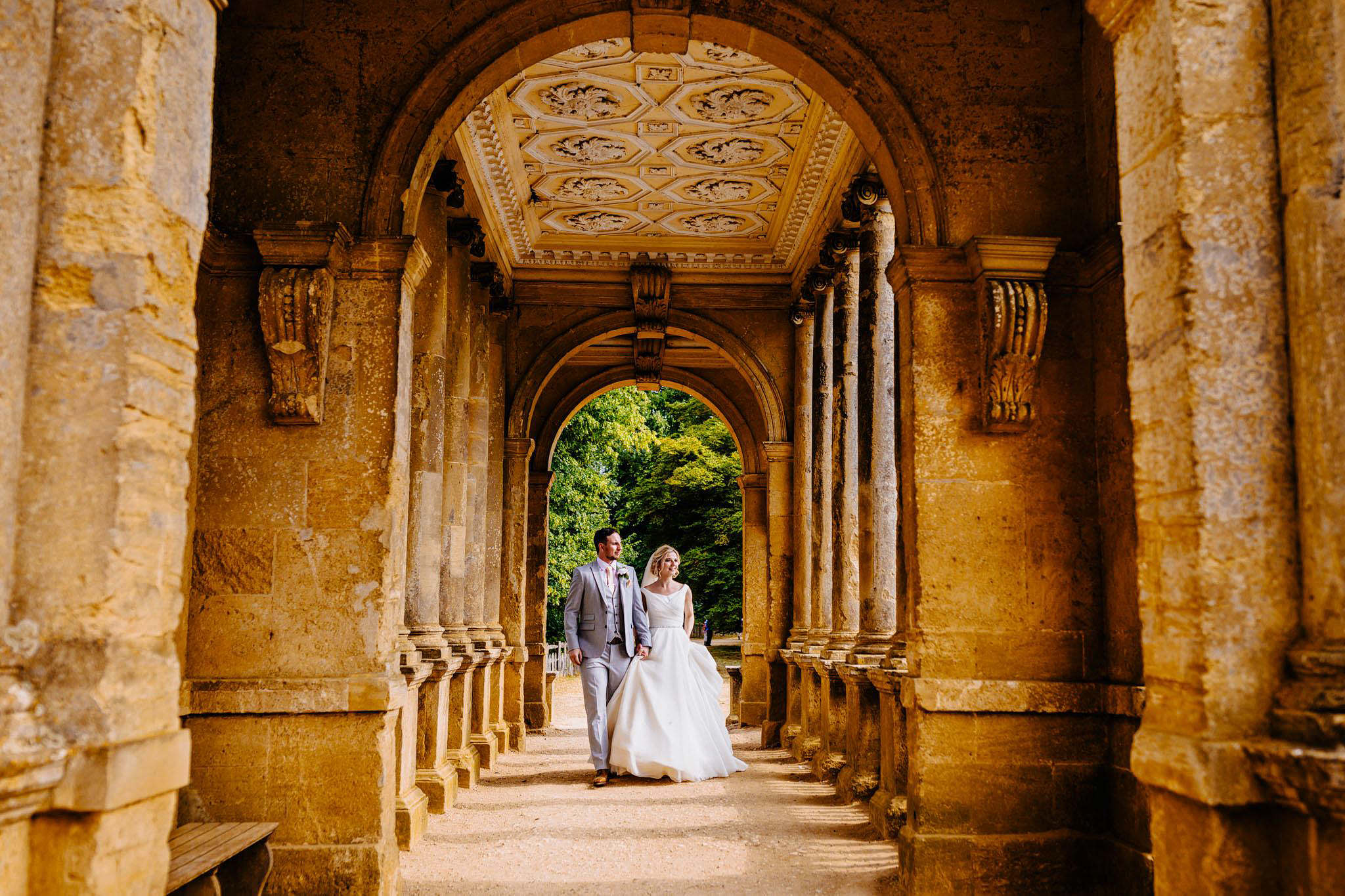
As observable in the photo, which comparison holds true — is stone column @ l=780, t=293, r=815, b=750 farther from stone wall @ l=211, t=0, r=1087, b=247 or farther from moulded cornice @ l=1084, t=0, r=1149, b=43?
moulded cornice @ l=1084, t=0, r=1149, b=43

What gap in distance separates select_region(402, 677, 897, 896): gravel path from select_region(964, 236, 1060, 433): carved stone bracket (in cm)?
248

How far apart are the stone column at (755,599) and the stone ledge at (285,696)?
8794mm

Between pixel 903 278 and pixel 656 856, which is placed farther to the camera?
pixel 656 856

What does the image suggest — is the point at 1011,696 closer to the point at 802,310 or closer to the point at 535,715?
the point at 802,310

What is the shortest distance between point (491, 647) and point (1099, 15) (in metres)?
8.23

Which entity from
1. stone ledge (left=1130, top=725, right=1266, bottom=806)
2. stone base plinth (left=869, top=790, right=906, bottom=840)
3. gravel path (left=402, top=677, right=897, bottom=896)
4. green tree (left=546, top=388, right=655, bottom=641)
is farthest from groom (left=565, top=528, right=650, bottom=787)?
green tree (left=546, top=388, right=655, bottom=641)

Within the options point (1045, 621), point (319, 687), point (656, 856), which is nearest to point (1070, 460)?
point (1045, 621)

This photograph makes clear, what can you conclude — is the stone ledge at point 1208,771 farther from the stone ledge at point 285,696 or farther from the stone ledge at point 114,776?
the stone ledge at point 285,696

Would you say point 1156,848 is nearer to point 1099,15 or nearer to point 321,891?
point 1099,15

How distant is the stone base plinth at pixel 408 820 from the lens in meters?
6.38

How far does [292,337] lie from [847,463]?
18.9ft

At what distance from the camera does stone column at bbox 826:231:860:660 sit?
31.5 ft

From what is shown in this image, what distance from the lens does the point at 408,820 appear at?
6.40 meters

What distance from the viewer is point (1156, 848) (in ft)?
10.1
